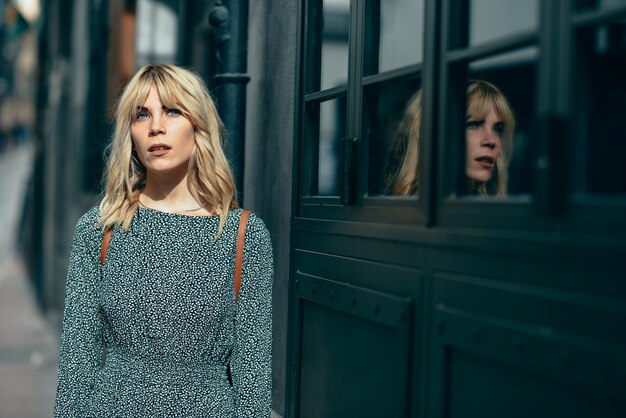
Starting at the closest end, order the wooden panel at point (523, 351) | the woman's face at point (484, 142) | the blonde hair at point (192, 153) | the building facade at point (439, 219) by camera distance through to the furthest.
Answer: the wooden panel at point (523, 351) < the building facade at point (439, 219) < the blonde hair at point (192, 153) < the woman's face at point (484, 142)

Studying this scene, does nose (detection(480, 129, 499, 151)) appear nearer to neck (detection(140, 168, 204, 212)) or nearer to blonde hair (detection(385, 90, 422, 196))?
blonde hair (detection(385, 90, 422, 196))

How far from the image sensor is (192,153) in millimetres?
2885

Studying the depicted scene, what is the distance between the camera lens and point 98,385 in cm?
273

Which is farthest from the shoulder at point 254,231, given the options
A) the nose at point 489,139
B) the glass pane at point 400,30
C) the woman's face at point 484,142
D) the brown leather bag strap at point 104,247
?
the glass pane at point 400,30

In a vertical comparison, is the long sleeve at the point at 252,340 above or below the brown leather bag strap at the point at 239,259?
below

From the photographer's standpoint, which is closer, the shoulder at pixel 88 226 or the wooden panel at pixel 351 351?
the wooden panel at pixel 351 351

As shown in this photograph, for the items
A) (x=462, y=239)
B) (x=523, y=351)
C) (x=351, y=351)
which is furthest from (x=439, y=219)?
(x=351, y=351)

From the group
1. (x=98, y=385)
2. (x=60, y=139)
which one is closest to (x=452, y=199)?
(x=98, y=385)

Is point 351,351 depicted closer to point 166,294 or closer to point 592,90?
point 166,294

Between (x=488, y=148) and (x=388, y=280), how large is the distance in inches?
36.6

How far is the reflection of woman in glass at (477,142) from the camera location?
2990mm

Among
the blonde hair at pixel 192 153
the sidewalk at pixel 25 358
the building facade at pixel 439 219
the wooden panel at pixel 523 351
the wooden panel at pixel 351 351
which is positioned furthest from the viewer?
the sidewalk at pixel 25 358

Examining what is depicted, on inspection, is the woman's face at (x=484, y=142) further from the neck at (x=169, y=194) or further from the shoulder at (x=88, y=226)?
the shoulder at (x=88, y=226)

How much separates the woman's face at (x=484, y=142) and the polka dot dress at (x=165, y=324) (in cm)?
84
